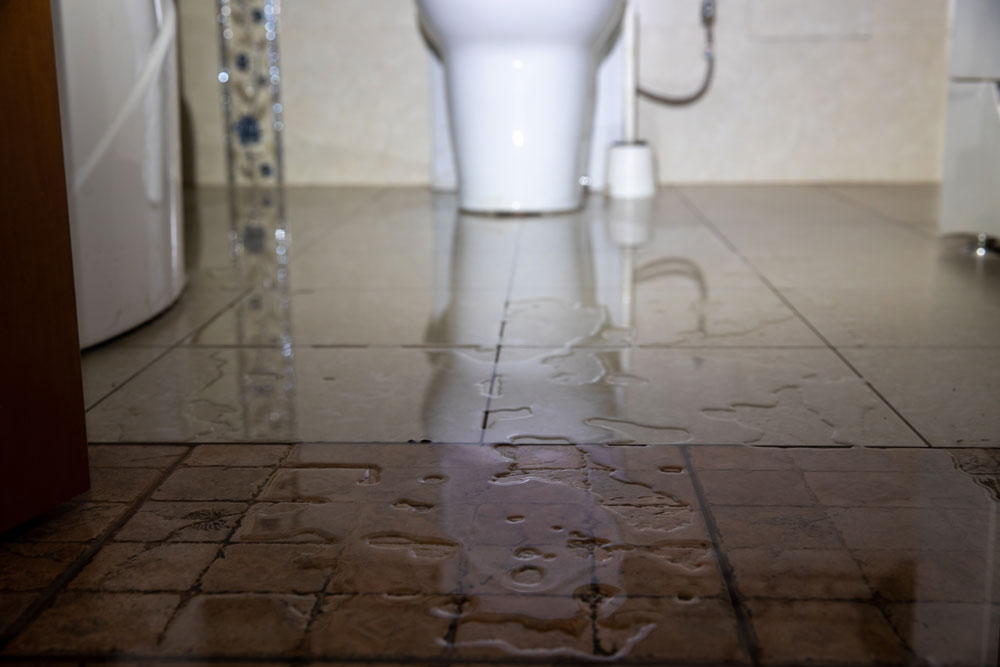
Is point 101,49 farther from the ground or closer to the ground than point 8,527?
farther from the ground

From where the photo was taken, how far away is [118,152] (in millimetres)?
1235

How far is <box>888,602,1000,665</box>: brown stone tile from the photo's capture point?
0.56 metres

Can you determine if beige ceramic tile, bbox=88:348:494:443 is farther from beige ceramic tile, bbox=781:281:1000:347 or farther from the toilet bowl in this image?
the toilet bowl

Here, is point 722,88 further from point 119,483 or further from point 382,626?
point 382,626

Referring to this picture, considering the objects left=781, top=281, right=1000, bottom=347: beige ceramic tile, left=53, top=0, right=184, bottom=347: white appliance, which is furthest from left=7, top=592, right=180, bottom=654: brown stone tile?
left=781, top=281, right=1000, bottom=347: beige ceramic tile

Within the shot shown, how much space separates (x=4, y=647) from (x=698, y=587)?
16.8 inches

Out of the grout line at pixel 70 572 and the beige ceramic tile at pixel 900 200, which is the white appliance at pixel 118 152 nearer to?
the grout line at pixel 70 572

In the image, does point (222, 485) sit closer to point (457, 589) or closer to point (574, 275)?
point (457, 589)

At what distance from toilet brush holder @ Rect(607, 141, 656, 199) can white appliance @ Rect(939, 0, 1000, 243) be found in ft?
3.51

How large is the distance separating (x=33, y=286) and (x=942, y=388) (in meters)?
0.89

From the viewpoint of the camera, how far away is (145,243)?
4.38 ft

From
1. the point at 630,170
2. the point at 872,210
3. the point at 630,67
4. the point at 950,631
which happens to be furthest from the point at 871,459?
the point at 630,67

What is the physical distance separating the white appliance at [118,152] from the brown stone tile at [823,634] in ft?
3.01

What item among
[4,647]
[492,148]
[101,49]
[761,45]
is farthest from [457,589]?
[761,45]
